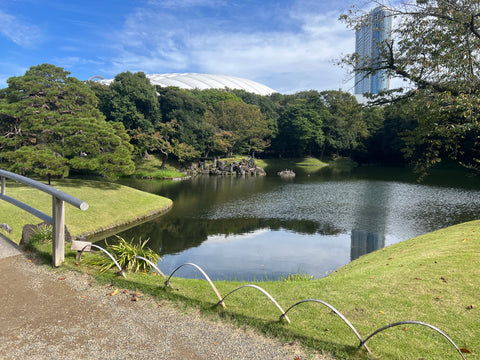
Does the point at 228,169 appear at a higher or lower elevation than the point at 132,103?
lower

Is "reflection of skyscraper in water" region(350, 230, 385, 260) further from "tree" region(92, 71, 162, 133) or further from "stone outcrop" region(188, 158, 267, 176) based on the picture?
"tree" region(92, 71, 162, 133)

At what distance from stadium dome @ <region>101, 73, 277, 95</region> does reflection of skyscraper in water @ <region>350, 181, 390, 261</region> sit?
63954mm

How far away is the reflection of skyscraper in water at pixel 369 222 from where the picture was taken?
13189mm

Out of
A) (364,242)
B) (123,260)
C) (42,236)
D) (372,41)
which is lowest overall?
(364,242)

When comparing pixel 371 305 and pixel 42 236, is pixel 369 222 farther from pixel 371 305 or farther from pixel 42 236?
pixel 42 236

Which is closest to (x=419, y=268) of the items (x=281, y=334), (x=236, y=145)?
(x=281, y=334)

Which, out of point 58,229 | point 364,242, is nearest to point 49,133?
point 58,229

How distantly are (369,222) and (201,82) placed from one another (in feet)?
263

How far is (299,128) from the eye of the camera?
55.9 metres

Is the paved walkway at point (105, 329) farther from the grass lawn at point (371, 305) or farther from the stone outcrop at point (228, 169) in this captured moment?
the stone outcrop at point (228, 169)

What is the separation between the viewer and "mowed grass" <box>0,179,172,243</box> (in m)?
13.0

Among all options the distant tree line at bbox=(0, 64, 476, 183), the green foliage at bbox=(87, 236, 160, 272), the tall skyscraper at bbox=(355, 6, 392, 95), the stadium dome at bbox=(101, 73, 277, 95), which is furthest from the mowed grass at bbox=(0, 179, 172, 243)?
the stadium dome at bbox=(101, 73, 277, 95)

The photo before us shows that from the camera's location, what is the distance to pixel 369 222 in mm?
16734

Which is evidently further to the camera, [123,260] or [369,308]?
[123,260]
